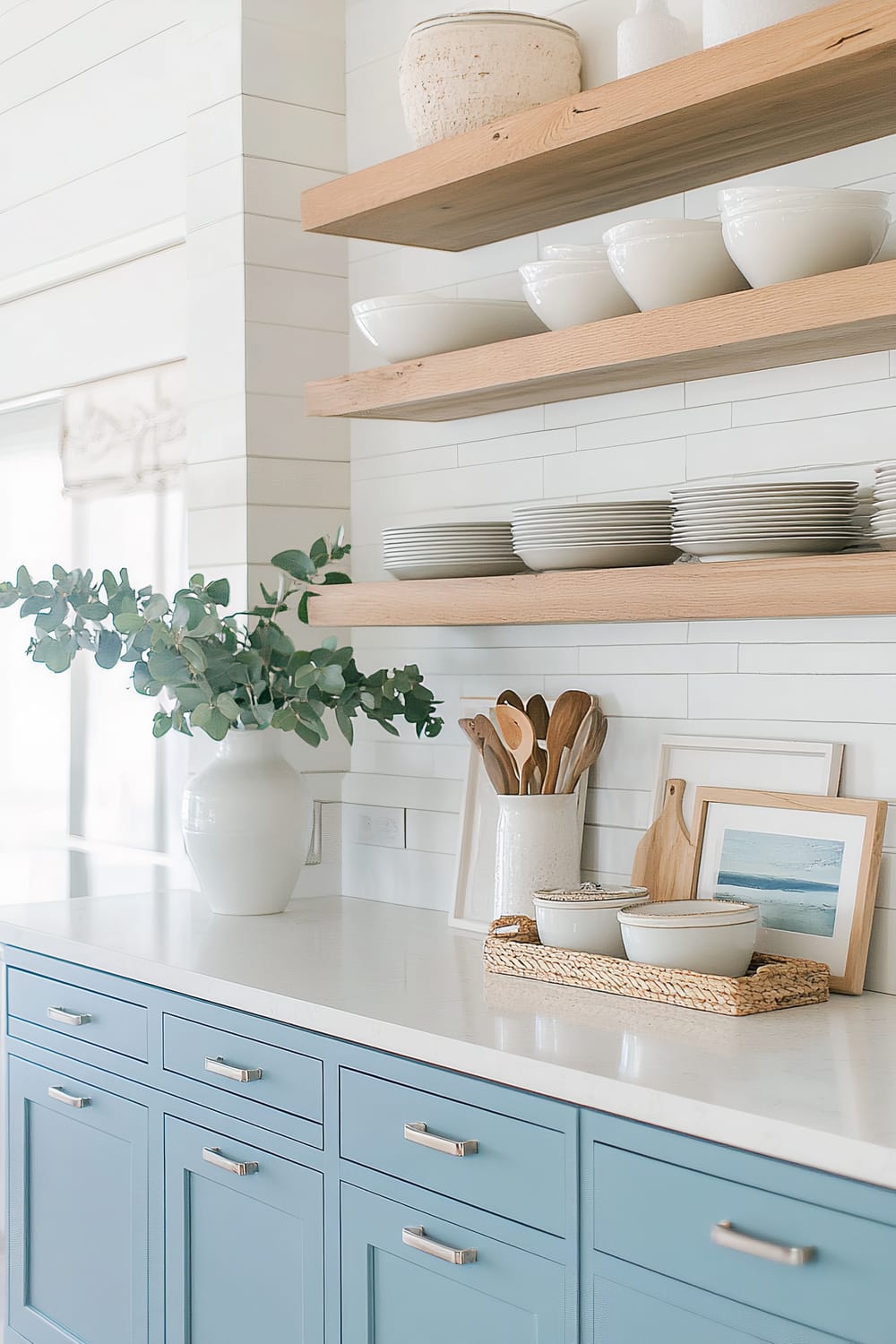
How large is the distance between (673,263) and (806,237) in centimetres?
23

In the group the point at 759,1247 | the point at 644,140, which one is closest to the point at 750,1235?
the point at 759,1247

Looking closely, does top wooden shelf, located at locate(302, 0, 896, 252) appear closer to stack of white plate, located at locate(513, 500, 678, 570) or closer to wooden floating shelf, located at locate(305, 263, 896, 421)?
wooden floating shelf, located at locate(305, 263, 896, 421)

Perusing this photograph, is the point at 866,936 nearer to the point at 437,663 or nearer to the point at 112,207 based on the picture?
the point at 437,663

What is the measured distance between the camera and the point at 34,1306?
2.79 meters

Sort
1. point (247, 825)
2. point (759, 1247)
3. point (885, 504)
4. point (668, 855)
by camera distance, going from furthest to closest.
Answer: point (247, 825)
point (668, 855)
point (885, 504)
point (759, 1247)

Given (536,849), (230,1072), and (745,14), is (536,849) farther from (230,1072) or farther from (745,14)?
(745,14)

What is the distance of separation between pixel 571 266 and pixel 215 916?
134 cm

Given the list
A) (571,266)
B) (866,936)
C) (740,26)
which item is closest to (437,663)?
(571,266)

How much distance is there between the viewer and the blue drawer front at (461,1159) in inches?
68.6

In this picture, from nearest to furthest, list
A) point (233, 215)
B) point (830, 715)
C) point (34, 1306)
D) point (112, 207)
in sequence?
1. point (830, 715)
2. point (34, 1306)
3. point (233, 215)
4. point (112, 207)

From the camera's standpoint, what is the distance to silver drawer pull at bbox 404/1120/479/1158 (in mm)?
1836

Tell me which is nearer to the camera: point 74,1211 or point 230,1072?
point 230,1072

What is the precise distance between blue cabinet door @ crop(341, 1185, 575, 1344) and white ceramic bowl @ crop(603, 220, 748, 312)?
1.26 metres

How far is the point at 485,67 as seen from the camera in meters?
2.42
